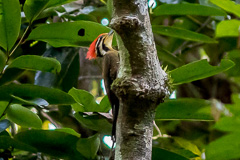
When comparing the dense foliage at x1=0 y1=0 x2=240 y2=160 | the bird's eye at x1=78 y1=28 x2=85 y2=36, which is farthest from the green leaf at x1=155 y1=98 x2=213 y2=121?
the bird's eye at x1=78 y1=28 x2=85 y2=36

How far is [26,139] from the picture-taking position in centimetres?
169

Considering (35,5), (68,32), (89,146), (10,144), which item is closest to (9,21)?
(35,5)

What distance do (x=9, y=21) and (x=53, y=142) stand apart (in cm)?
52

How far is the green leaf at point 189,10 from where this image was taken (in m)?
1.94

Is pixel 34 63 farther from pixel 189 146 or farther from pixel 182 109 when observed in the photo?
pixel 189 146

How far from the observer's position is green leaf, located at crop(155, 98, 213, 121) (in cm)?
159

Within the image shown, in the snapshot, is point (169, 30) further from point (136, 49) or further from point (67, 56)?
point (136, 49)

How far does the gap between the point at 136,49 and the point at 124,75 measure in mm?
82

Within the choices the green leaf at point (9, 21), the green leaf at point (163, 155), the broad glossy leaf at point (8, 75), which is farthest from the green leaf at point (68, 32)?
the green leaf at point (163, 155)

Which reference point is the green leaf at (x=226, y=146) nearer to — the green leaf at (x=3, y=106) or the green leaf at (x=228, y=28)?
the green leaf at (x=228, y=28)

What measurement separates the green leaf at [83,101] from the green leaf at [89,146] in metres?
0.12

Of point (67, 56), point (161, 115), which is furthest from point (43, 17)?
point (161, 115)

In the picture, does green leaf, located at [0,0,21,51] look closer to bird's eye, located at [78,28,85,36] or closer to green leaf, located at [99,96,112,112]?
bird's eye, located at [78,28,85,36]

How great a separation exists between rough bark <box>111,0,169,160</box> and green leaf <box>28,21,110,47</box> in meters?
0.70
